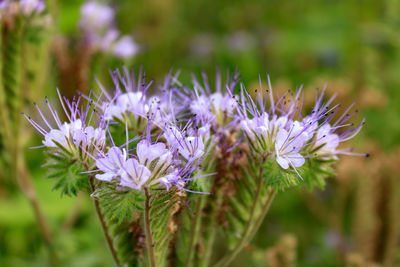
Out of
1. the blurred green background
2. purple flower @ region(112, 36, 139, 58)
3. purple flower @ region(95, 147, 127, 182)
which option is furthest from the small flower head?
purple flower @ region(112, 36, 139, 58)

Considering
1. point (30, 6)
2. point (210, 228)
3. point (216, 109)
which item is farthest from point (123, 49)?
point (210, 228)

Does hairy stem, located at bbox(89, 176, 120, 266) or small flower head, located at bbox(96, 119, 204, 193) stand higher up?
small flower head, located at bbox(96, 119, 204, 193)

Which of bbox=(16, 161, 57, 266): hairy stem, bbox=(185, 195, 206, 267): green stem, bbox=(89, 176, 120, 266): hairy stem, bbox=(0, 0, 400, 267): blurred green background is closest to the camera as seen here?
bbox=(89, 176, 120, 266): hairy stem

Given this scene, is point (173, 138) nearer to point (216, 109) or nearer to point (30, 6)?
point (216, 109)

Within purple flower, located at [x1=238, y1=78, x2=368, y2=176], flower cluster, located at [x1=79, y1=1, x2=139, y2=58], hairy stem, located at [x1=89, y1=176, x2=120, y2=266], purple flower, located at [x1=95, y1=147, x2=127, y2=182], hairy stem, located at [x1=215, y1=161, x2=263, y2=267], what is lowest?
hairy stem, located at [x1=215, y1=161, x2=263, y2=267]

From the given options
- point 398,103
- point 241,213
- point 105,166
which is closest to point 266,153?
point 241,213

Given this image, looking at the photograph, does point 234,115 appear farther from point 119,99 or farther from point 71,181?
point 71,181

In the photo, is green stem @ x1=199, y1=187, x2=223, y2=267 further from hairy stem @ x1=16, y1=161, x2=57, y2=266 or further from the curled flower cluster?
the curled flower cluster

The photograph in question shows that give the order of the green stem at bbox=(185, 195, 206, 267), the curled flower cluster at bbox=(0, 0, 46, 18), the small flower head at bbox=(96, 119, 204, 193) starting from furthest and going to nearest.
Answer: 1. the curled flower cluster at bbox=(0, 0, 46, 18)
2. the green stem at bbox=(185, 195, 206, 267)
3. the small flower head at bbox=(96, 119, 204, 193)
